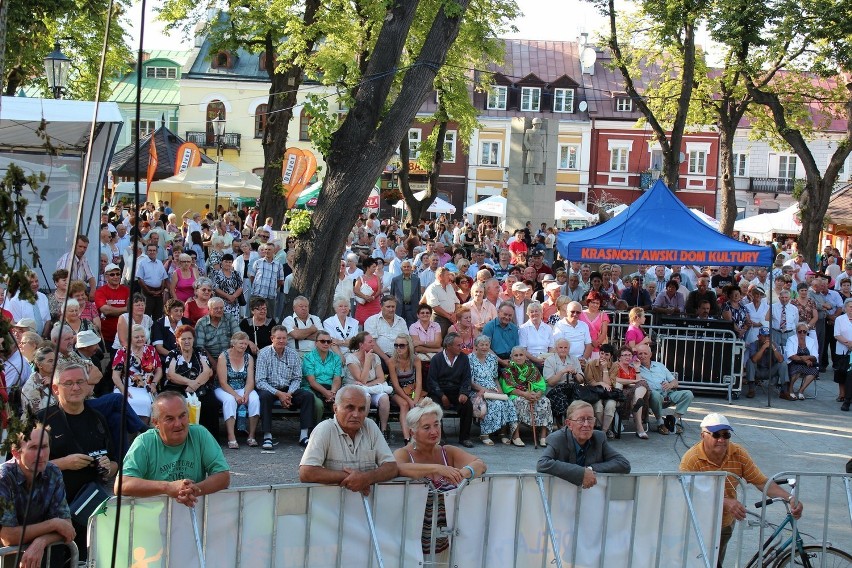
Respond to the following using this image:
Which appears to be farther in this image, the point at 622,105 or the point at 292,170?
the point at 622,105

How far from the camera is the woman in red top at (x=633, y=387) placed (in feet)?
39.5

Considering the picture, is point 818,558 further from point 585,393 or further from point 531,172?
point 531,172

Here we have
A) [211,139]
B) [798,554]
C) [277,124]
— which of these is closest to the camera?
[798,554]

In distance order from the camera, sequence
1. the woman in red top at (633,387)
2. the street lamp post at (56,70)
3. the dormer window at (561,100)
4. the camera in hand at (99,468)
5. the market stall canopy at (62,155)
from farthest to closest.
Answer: the dormer window at (561,100)
the street lamp post at (56,70)
the market stall canopy at (62,155)
the woman in red top at (633,387)
the camera in hand at (99,468)

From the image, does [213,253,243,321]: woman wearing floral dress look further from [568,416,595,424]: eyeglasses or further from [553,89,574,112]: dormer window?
[553,89,574,112]: dormer window

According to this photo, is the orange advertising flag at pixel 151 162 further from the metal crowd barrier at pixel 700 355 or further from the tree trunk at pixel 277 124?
the metal crowd barrier at pixel 700 355

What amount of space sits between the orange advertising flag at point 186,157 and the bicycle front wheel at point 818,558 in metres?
21.9

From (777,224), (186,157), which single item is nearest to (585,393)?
(186,157)

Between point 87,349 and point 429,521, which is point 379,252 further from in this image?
point 429,521

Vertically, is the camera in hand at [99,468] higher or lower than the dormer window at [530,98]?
lower

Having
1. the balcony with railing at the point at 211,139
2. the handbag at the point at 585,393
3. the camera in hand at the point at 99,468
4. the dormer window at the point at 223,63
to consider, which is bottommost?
the handbag at the point at 585,393

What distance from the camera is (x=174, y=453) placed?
5.85 meters

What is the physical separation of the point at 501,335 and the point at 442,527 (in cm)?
643

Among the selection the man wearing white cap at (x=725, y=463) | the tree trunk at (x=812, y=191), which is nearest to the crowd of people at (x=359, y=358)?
the man wearing white cap at (x=725, y=463)
